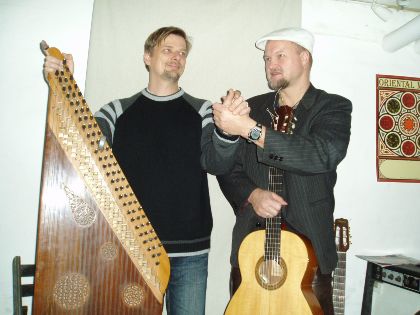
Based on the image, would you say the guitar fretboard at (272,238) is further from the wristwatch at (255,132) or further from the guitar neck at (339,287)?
the guitar neck at (339,287)

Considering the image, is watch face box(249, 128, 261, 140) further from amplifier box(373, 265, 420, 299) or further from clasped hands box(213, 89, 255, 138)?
amplifier box(373, 265, 420, 299)

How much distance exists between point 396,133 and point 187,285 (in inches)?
93.8

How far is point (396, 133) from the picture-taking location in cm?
288

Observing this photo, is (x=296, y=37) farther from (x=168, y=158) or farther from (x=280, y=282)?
(x=280, y=282)

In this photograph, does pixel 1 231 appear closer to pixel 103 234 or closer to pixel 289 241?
pixel 103 234

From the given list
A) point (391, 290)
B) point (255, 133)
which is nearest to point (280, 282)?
point (255, 133)

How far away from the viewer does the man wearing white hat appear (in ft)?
5.18

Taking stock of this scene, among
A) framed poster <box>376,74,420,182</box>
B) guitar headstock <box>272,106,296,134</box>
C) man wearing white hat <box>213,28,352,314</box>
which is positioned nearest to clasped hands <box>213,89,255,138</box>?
man wearing white hat <box>213,28,352,314</box>

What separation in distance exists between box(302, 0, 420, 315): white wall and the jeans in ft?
5.21

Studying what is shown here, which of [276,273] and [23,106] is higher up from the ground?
[23,106]

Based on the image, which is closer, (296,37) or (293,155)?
(293,155)

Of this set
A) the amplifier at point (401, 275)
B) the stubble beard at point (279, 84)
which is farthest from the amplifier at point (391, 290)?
the stubble beard at point (279, 84)

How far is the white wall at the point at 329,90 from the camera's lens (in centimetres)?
236

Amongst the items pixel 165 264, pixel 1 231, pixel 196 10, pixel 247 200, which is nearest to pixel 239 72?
pixel 196 10
